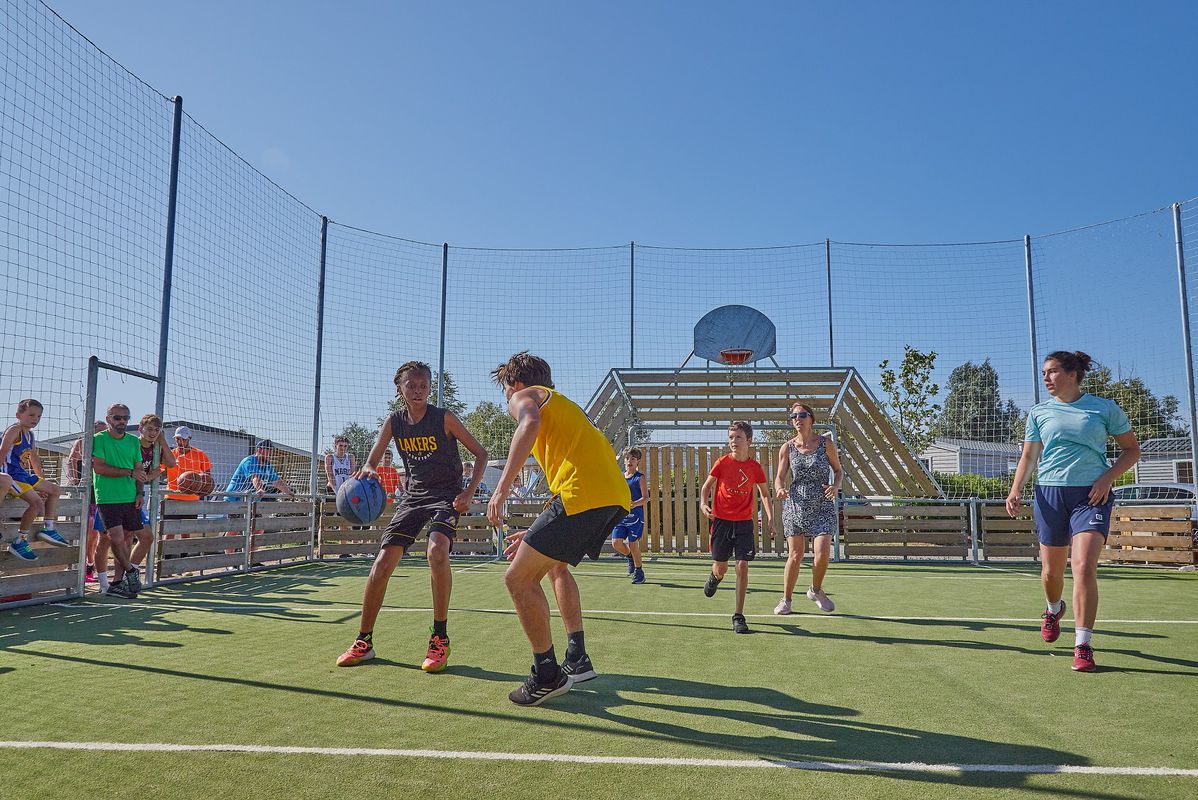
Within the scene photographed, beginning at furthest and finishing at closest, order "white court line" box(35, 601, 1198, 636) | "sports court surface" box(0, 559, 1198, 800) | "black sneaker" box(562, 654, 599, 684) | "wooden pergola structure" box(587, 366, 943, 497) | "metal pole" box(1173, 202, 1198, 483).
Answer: "wooden pergola structure" box(587, 366, 943, 497), "metal pole" box(1173, 202, 1198, 483), "white court line" box(35, 601, 1198, 636), "black sneaker" box(562, 654, 599, 684), "sports court surface" box(0, 559, 1198, 800)

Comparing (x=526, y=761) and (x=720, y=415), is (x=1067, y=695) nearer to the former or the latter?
(x=526, y=761)

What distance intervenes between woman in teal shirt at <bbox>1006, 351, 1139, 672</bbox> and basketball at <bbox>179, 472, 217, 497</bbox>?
9.19 meters

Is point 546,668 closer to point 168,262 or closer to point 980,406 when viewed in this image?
point 168,262

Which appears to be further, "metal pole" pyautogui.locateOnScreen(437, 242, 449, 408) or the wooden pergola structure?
the wooden pergola structure

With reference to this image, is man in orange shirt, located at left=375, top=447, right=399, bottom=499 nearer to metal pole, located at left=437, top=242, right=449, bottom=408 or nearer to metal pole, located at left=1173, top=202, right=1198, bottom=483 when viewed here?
metal pole, located at left=437, top=242, right=449, bottom=408

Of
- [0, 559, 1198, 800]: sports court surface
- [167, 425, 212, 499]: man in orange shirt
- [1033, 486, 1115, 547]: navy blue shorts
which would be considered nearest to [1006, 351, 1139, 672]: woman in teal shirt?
Result: [1033, 486, 1115, 547]: navy blue shorts

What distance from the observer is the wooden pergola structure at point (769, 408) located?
16.7 metres

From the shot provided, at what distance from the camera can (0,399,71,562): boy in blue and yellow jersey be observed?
7.37 metres

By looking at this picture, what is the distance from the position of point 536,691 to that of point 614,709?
0.38 meters

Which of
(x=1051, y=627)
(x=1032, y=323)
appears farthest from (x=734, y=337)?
(x=1051, y=627)

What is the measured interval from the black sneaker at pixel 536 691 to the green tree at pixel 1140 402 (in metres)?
12.2

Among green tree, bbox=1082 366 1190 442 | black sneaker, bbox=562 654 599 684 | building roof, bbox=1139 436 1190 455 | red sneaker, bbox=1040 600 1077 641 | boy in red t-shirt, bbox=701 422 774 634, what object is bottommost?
black sneaker, bbox=562 654 599 684

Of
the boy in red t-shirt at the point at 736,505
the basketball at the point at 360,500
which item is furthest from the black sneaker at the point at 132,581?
the boy in red t-shirt at the point at 736,505

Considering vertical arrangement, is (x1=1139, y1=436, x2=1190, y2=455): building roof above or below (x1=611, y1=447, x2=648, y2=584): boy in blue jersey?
above
